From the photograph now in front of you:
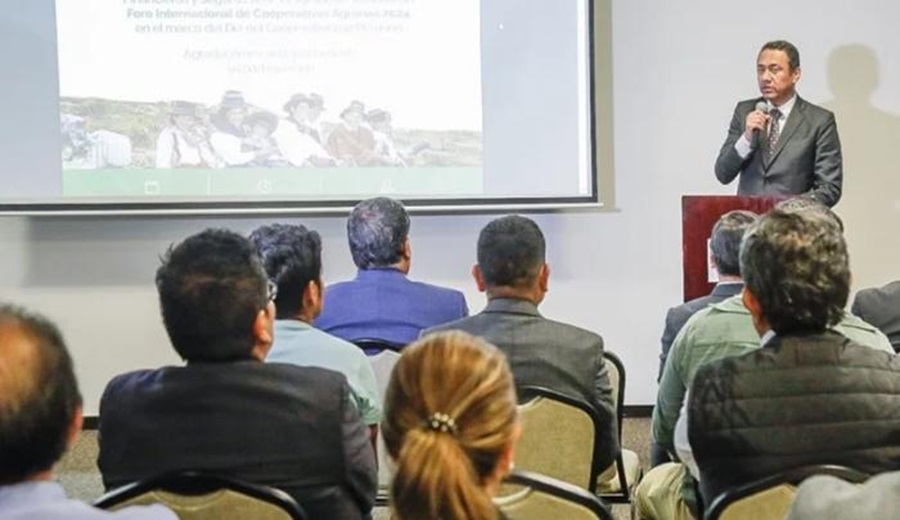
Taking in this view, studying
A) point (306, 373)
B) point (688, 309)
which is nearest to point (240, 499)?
point (306, 373)

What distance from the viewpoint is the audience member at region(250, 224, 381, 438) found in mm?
2348

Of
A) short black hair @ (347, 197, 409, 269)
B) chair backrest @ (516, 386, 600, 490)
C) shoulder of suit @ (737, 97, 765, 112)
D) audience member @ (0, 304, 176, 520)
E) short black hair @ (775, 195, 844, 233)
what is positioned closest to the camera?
audience member @ (0, 304, 176, 520)

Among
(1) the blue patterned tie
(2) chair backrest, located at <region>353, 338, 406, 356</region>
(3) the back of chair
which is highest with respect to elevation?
(1) the blue patterned tie

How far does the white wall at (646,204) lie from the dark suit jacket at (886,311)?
6.52ft

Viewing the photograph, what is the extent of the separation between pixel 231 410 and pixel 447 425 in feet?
2.09

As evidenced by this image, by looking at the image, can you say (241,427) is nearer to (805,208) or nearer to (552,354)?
(552,354)

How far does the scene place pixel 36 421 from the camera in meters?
1.40

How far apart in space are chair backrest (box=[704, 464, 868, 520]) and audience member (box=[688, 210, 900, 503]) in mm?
176

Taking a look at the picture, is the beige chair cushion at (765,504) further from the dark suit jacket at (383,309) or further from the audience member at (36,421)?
the dark suit jacket at (383,309)

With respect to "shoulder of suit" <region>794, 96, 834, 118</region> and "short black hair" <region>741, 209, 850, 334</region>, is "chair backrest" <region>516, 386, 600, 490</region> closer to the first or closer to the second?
"short black hair" <region>741, 209, 850, 334</region>

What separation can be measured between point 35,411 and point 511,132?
359 centimetres

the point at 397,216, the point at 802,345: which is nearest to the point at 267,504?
the point at 802,345

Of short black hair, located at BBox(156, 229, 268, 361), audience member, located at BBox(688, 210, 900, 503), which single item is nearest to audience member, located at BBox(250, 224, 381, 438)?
short black hair, located at BBox(156, 229, 268, 361)

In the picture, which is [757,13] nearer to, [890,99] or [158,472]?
[890,99]
